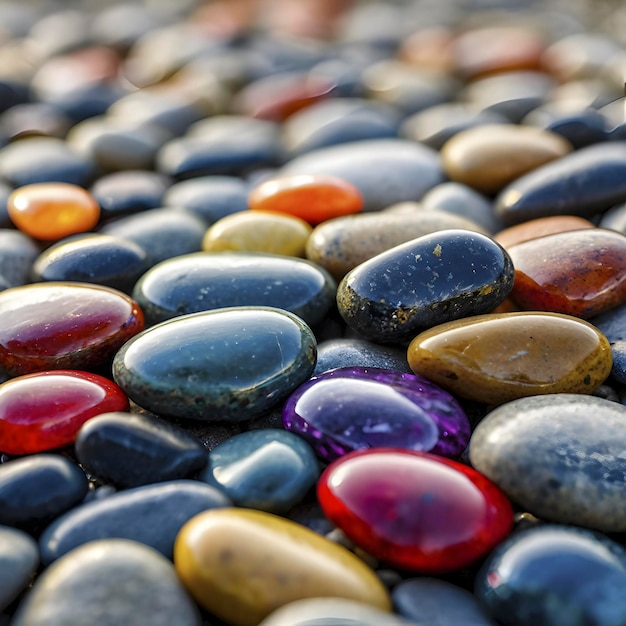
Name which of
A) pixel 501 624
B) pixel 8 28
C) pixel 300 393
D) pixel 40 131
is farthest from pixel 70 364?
pixel 8 28

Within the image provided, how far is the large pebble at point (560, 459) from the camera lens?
1.14m

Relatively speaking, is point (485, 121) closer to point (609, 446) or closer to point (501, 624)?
point (609, 446)

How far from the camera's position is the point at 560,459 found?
1.17m

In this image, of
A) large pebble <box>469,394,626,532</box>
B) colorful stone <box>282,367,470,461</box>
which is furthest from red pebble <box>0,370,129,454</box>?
large pebble <box>469,394,626,532</box>

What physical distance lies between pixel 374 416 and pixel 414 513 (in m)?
0.23

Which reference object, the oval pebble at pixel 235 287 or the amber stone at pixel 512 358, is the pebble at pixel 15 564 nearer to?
the oval pebble at pixel 235 287

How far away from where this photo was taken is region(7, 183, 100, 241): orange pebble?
1.98m

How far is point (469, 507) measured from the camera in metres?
1.09

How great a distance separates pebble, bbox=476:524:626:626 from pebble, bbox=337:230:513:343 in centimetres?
50

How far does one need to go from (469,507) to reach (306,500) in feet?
0.98

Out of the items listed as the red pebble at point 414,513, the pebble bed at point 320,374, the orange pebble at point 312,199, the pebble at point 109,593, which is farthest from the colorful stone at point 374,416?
the orange pebble at point 312,199

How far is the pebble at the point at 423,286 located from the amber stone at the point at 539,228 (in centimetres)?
32

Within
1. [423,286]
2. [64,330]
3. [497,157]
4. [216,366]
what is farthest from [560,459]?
[497,157]

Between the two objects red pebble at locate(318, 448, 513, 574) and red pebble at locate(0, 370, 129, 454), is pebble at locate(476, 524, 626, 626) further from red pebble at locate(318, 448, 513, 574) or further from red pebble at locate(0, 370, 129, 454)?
red pebble at locate(0, 370, 129, 454)
